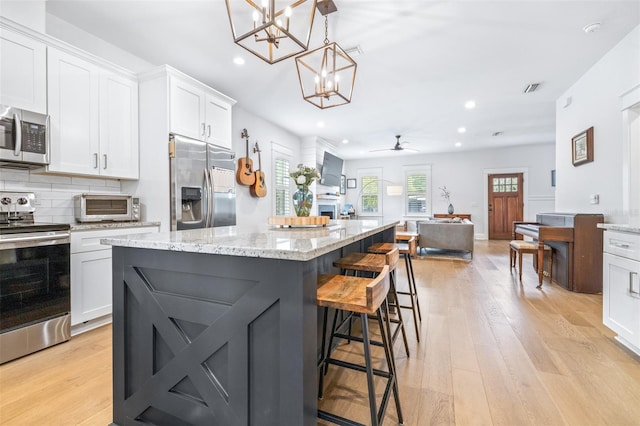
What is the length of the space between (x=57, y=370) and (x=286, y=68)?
349 centimetres

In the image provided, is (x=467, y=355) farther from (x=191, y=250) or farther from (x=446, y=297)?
(x=191, y=250)

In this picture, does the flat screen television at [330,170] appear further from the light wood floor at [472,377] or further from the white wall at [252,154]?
the light wood floor at [472,377]

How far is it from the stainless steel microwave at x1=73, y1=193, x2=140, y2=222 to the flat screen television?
4438mm

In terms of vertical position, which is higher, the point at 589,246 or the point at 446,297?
the point at 589,246

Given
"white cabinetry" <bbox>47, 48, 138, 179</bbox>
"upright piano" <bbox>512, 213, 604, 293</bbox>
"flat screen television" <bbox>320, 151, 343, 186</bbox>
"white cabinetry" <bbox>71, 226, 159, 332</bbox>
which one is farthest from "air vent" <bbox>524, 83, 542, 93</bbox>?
"white cabinetry" <bbox>71, 226, 159, 332</bbox>

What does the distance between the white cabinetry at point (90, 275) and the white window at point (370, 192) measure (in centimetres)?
802

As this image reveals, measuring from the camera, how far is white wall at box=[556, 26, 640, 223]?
2.91m

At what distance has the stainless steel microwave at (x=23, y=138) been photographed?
206cm

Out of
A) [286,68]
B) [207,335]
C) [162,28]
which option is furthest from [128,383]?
[286,68]

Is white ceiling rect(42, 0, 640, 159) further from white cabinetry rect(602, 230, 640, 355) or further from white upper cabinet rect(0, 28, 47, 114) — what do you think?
white cabinetry rect(602, 230, 640, 355)

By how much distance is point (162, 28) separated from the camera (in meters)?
2.69

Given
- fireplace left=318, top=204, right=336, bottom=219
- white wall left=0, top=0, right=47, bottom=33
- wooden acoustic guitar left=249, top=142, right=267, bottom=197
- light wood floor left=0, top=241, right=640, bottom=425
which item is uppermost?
white wall left=0, top=0, right=47, bottom=33

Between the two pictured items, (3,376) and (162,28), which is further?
(162,28)

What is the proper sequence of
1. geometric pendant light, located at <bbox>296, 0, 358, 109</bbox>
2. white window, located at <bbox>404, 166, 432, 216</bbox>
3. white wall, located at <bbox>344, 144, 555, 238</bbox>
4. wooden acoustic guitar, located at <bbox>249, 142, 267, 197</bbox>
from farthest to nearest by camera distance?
1. white window, located at <bbox>404, 166, 432, 216</bbox>
2. white wall, located at <bbox>344, 144, 555, 238</bbox>
3. wooden acoustic guitar, located at <bbox>249, 142, 267, 197</bbox>
4. geometric pendant light, located at <bbox>296, 0, 358, 109</bbox>
